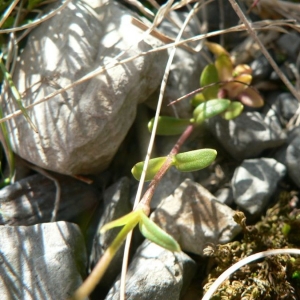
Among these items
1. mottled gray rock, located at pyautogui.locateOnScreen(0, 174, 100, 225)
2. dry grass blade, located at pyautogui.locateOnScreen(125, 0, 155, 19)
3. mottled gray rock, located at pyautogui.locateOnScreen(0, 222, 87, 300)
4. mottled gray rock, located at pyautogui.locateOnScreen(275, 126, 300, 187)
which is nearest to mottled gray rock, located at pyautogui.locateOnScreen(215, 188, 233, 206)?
mottled gray rock, located at pyautogui.locateOnScreen(275, 126, 300, 187)

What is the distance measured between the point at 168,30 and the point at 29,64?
0.61 metres

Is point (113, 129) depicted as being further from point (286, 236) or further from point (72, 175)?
point (286, 236)

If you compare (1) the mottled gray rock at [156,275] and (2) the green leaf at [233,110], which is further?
(2) the green leaf at [233,110]

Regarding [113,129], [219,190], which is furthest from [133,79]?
[219,190]

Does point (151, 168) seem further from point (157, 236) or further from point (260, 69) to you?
point (260, 69)

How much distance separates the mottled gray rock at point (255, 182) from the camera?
158cm

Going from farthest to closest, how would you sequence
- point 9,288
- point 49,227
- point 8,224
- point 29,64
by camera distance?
point 29,64 < point 8,224 < point 49,227 < point 9,288

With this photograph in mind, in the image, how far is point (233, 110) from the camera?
5.56 feet

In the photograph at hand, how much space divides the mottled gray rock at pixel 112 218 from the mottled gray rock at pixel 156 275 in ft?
0.29

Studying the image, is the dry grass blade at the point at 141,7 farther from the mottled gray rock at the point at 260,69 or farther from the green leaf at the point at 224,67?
the mottled gray rock at the point at 260,69

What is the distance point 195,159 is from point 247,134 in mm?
427

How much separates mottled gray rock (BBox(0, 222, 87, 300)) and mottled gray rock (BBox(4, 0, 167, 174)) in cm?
26

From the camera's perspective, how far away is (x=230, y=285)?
1406mm

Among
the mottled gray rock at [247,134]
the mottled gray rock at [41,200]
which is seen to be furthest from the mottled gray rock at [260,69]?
the mottled gray rock at [41,200]
